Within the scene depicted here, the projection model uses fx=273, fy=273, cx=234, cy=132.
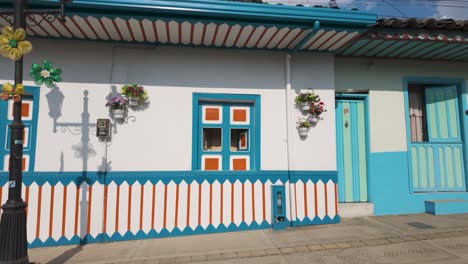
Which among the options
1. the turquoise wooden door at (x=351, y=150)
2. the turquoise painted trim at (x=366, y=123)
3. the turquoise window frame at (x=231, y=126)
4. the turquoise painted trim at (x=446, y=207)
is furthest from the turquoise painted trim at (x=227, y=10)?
the turquoise painted trim at (x=446, y=207)

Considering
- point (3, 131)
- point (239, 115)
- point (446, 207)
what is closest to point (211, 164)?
point (239, 115)

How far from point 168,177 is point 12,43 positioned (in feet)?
9.54

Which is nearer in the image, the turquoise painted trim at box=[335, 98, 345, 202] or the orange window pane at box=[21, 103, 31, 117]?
the orange window pane at box=[21, 103, 31, 117]

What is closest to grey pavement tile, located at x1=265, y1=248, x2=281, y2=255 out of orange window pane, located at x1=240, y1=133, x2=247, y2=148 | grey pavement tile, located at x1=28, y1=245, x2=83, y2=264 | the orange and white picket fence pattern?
the orange and white picket fence pattern

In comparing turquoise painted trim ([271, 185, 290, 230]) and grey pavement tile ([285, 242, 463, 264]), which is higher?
turquoise painted trim ([271, 185, 290, 230])

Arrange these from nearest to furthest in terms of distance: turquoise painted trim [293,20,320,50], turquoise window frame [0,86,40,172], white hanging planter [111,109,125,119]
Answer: turquoise painted trim [293,20,320,50] < turquoise window frame [0,86,40,172] < white hanging planter [111,109,125,119]

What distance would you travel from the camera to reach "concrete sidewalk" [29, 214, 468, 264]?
3791 mm

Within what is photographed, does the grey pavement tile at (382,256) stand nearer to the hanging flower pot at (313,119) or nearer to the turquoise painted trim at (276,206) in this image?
the turquoise painted trim at (276,206)

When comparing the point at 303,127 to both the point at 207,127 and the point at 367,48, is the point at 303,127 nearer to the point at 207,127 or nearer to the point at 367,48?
the point at 207,127

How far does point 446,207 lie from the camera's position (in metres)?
5.72

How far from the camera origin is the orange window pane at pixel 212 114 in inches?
209

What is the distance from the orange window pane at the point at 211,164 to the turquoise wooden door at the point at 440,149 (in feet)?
14.0

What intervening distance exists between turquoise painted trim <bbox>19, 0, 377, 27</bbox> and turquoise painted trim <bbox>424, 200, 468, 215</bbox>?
13.3 feet

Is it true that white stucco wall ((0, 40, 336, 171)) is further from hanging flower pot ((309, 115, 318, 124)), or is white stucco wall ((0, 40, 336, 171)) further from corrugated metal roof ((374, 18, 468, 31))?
corrugated metal roof ((374, 18, 468, 31))
